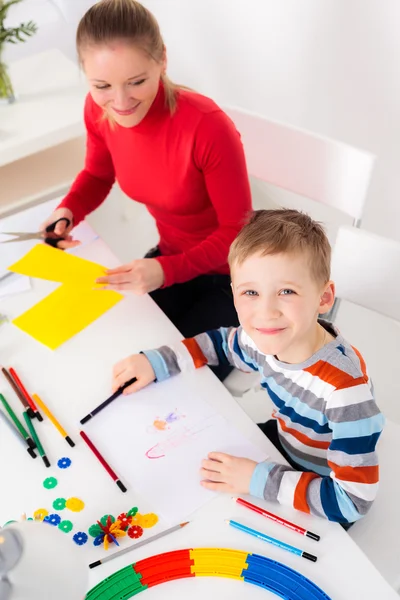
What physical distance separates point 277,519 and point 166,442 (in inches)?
9.2

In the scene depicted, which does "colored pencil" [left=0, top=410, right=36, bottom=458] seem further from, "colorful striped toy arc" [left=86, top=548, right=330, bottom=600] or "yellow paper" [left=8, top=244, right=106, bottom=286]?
"yellow paper" [left=8, top=244, right=106, bottom=286]

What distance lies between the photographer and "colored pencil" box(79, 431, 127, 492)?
1.00m

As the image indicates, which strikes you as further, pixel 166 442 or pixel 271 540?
pixel 166 442

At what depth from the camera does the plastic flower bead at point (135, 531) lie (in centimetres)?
95

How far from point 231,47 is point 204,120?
4.18 feet

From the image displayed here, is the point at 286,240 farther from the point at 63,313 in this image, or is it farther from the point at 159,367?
the point at 63,313

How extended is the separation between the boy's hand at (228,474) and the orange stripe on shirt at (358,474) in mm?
142

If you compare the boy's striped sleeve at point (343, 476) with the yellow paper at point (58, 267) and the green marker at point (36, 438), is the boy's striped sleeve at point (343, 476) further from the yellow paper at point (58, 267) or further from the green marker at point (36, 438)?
the yellow paper at point (58, 267)

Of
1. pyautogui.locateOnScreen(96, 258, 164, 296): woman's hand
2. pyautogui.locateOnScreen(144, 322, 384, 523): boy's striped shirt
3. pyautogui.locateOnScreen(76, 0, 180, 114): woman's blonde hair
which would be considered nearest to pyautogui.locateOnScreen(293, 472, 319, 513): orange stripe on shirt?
pyautogui.locateOnScreen(144, 322, 384, 523): boy's striped shirt

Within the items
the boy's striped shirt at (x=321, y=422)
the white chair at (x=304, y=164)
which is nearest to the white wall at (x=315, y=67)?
the white chair at (x=304, y=164)

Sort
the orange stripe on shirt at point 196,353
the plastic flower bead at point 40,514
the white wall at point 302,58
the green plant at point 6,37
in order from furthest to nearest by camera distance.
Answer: the white wall at point 302,58, the green plant at point 6,37, the orange stripe on shirt at point 196,353, the plastic flower bead at point 40,514

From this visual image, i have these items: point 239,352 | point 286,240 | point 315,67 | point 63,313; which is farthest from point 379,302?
point 315,67

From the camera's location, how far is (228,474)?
99 centimetres

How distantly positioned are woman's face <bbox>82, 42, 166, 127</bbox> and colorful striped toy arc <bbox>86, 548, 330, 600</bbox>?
3.08 feet
